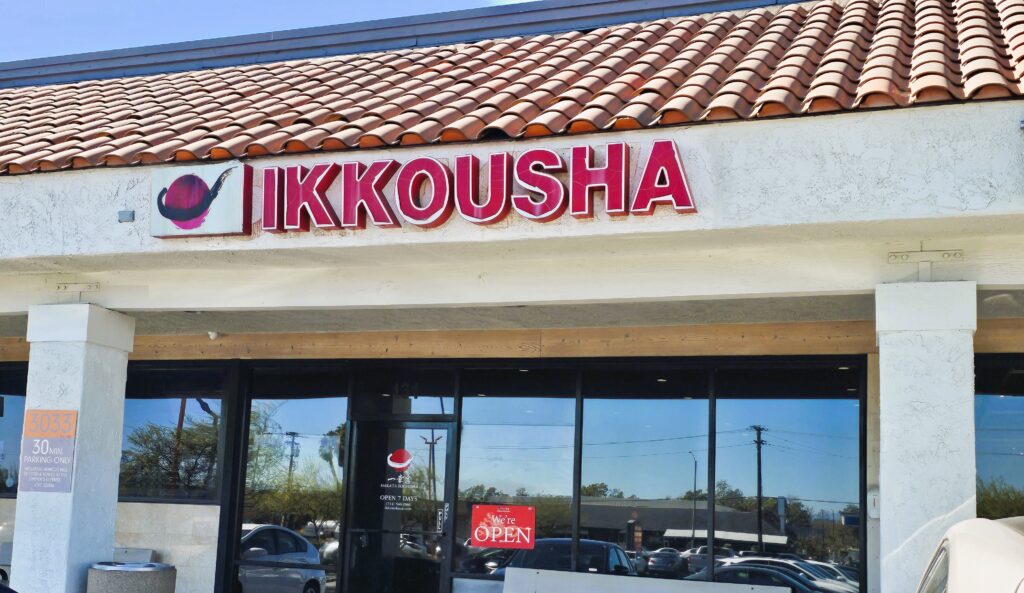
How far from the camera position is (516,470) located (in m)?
12.2

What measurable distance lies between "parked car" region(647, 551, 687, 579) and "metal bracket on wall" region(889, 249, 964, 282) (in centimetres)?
454

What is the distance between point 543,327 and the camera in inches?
446

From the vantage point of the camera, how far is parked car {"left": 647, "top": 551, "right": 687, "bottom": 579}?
11289 mm

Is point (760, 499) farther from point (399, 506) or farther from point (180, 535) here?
point (180, 535)

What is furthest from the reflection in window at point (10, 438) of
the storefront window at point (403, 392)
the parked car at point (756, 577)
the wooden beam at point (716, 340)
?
the parked car at point (756, 577)

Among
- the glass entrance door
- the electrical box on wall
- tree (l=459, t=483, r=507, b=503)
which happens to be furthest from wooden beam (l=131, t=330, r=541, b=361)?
the electrical box on wall

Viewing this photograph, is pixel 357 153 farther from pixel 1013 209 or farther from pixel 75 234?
pixel 1013 209

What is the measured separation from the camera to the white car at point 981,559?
3.79 m

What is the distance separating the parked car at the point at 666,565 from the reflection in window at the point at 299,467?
3.73 meters

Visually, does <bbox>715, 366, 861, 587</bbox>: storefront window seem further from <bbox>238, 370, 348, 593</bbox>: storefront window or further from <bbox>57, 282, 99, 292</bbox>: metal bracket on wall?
<bbox>57, 282, 99, 292</bbox>: metal bracket on wall

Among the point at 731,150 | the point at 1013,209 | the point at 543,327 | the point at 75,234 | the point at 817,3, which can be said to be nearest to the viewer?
the point at 1013,209

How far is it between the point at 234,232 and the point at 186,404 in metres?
5.62

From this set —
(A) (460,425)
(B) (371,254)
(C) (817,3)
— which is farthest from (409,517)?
(C) (817,3)

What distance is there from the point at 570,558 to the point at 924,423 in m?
5.03
